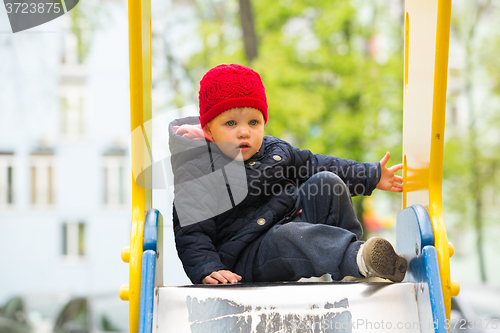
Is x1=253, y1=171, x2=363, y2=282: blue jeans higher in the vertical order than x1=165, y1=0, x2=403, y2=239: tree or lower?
lower

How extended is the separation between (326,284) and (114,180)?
1255 cm

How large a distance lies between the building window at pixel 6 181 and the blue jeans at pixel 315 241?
13.1m

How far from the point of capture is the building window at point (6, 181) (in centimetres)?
1319

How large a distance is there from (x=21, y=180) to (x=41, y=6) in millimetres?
A: 11840

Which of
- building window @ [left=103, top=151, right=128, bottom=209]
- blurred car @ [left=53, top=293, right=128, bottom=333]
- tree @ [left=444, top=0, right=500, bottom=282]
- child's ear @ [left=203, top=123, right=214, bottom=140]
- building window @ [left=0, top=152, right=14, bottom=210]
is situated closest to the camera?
child's ear @ [left=203, top=123, right=214, bottom=140]

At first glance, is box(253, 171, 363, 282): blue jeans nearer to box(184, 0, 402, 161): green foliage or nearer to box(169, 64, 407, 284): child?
box(169, 64, 407, 284): child

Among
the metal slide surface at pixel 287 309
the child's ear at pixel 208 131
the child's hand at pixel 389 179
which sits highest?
the child's ear at pixel 208 131

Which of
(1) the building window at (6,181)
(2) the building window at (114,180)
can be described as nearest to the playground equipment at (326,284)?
(2) the building window at (114,180)

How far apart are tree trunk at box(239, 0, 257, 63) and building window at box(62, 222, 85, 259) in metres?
8.61

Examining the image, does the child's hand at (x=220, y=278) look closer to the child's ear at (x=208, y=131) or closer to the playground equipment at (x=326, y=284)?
the playground equipment at (x=326, y=284)

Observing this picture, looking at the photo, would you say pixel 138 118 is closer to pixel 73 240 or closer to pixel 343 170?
pixel 343 170

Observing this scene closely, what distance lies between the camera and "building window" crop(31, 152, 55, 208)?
522 inches

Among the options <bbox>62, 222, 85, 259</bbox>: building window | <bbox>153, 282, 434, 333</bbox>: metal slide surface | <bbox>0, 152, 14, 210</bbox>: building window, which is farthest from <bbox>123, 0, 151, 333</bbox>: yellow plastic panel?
<bbox>0, 152, 14, 210</bbox>: building window

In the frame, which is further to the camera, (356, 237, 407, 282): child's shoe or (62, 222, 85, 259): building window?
(62, 222, 85, 259): building window
